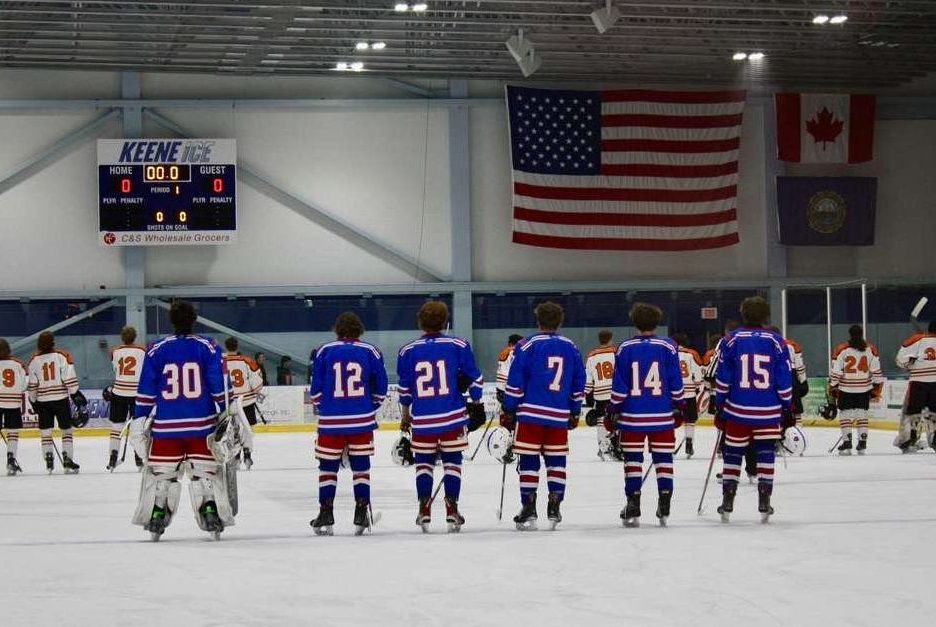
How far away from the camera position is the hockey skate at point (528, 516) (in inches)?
348

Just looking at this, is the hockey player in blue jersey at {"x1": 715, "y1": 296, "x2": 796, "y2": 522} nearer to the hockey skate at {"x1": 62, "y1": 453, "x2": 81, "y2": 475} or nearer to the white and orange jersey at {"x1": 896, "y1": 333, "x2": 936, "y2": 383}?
the white and orange jersey at {"x1": 896, "y1": 333, "x2": 936, "y2": 383}

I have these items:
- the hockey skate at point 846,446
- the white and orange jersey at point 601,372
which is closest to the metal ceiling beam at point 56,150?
the white and orange jersey at point 601,372

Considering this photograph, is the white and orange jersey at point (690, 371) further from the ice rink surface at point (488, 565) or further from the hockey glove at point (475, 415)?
the hockey glove at point (475, 415)

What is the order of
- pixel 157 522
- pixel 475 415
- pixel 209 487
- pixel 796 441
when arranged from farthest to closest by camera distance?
pixel 796 441
pixel 475 415
pixel 209 487
pixel 157 522

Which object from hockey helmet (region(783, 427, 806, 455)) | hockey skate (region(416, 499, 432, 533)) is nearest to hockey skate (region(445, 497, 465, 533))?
hockey skate (region(416, 499, 432, 533))

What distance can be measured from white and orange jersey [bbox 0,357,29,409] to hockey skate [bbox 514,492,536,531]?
826cm

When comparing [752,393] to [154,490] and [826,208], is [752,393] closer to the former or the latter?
[154,490]

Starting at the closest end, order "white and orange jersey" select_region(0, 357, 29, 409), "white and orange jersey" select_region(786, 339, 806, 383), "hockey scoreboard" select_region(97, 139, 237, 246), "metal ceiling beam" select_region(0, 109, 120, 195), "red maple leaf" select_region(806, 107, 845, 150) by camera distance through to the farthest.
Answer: "white and orange jersey" select_region(786, 339, 806, 383)
"white and orange jersey" select_region(0, 357, 29, 409)
"hockey scoreboard" select_region(97, 139, 237, 246)
"metal ceiling beam" select_region(0, 109, 120, 195)
"red maple leaf" select_region(806, 107, 845, 150)

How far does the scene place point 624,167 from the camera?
27547 millimetres

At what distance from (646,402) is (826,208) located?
20660 mm

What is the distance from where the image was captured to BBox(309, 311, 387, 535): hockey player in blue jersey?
8.81 m

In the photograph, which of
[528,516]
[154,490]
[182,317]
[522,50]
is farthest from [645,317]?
[522,50]

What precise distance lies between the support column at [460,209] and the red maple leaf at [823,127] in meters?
6.66

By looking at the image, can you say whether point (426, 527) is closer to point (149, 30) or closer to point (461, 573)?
point (461, 573)
